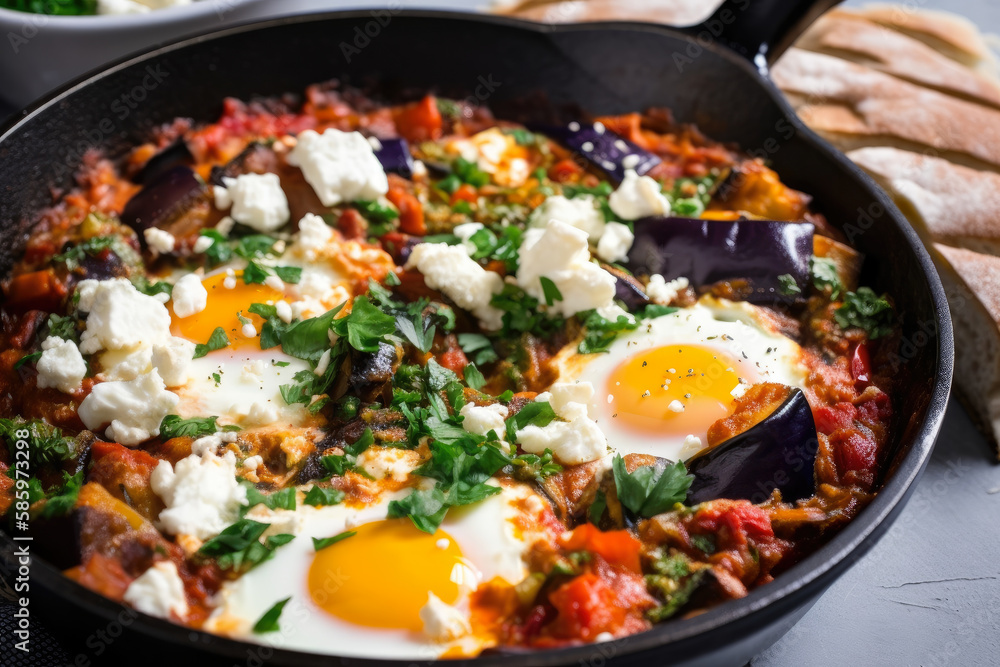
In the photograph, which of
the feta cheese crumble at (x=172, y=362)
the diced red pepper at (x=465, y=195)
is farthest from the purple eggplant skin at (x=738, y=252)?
the feta cheese crumble at (x=172, y=362)

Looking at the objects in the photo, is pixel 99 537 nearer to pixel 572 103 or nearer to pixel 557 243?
pixel 557 243

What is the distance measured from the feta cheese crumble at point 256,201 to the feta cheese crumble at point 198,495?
1.32m

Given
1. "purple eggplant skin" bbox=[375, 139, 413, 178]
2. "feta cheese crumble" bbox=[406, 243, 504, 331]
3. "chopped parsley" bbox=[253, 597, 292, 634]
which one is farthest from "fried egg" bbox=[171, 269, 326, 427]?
"purple eggplant skin" bbox=[375, 139, 413, 178]

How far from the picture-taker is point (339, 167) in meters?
3.84

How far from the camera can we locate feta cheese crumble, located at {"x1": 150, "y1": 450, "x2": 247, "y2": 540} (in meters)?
2.66

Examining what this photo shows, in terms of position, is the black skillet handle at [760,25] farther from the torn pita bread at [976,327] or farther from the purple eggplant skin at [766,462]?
the purple eggplant skin at [766,462]

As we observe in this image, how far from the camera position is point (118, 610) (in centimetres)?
207

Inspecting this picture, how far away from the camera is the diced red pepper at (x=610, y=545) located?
265cm

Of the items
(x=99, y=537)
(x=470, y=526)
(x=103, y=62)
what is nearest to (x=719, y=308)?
(x=470, y=526)

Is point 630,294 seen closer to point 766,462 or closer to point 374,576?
point 766,462

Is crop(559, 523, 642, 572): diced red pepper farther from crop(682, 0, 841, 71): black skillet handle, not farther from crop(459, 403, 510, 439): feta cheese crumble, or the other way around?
crop(682, 0, 841, 71): black skillet handle

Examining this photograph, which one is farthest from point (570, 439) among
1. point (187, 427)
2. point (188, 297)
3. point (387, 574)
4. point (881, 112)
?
point (881, 112)

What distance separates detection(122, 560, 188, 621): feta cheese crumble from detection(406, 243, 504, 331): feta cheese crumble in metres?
1.55

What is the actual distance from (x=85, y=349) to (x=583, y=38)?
2766mm
